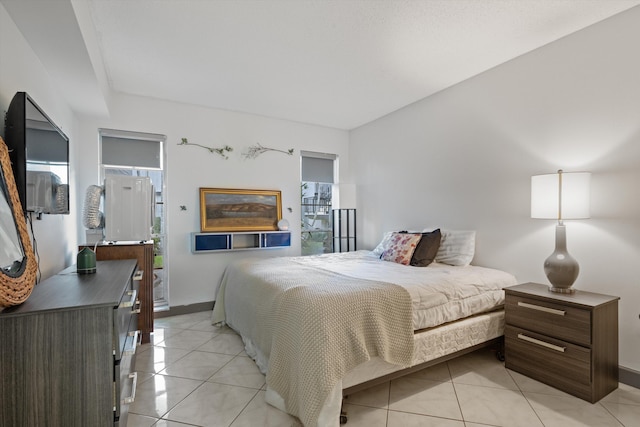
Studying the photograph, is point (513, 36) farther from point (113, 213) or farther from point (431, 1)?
point (113, 213)

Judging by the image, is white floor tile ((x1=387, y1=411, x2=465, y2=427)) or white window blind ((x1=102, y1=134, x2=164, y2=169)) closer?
white floor tile ((x1=387, y1=411, x2=465, y2=427))

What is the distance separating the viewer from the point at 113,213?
2.87 m

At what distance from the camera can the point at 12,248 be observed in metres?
1.30

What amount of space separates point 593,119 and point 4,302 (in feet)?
11.8

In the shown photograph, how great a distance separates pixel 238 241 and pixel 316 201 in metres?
1.37

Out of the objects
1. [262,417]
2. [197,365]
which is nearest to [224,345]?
[197,365]

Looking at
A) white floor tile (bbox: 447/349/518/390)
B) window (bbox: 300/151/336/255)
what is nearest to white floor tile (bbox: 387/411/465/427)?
white floor tile (bbox: 447/349/518/390)

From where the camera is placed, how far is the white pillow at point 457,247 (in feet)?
9.99

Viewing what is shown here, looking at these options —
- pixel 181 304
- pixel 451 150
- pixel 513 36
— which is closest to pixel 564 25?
pixel 513 36

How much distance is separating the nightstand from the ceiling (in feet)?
6.51

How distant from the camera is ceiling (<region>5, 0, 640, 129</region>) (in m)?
2.05

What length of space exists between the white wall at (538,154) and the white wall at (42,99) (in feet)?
11.3

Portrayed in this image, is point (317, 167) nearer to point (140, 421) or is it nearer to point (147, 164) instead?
point (147, 164)

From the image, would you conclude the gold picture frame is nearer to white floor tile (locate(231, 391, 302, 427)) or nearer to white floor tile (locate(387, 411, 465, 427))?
white floor tile (locate(231, 391, 302, 427))
